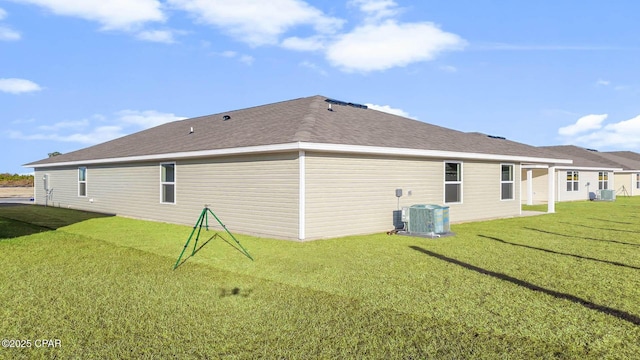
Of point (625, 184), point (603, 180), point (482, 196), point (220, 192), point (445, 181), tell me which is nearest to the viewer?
point (220, 192)

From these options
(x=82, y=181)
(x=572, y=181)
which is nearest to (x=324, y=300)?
(x=82, y=181)

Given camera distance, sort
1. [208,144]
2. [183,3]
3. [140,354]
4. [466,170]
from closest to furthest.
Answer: [140,354] < [183,3] < [208,144] < [466,170]

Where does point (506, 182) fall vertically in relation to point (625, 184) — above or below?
above

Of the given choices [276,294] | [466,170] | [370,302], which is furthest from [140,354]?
[466,170]

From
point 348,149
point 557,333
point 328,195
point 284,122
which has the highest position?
point 284,122

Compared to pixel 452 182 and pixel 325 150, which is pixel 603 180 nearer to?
pixel 452 182

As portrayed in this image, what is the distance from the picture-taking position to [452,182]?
Result: 15656 mm

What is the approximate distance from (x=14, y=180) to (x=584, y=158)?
201 ft

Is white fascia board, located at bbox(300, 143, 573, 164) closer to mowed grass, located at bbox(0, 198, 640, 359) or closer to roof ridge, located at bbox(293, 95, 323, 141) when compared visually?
roof ridge, located at bbox(293, 95, 323, 141)

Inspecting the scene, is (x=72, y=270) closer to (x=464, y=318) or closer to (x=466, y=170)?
(x=464, y=318)

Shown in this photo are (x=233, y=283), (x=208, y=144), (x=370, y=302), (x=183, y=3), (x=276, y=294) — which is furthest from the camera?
(x=208, y=144)

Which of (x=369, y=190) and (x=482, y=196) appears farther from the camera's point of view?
(x=482, y=196)

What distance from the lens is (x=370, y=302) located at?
566 cm

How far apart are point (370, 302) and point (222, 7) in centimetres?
1197
